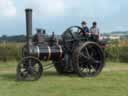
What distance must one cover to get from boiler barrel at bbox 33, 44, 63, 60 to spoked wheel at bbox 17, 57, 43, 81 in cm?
48

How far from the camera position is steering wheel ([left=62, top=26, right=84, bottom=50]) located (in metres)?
16.5

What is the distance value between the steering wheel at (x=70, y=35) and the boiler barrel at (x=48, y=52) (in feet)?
1.46

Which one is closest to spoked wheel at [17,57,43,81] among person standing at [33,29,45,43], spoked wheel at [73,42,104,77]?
person standing at [33,29,45,43]

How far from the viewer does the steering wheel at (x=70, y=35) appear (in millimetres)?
16516

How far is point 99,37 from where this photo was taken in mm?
17203

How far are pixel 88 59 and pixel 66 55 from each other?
0.85 metres

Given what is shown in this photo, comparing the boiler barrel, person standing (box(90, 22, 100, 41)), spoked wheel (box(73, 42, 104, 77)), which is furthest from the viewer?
person standing (box(90, 22, 100, 41))

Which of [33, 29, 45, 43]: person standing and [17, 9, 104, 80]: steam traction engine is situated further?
[33, 29, 45, 43]: person standing

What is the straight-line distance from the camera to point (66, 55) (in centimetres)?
1627

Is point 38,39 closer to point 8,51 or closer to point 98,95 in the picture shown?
point 98,95

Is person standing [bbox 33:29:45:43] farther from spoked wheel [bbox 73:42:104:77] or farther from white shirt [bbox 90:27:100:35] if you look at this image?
white shirt [bbox 90:27:100:35]

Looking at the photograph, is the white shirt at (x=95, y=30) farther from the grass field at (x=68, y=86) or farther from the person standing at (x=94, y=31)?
the grass field at (x=68, y=86)

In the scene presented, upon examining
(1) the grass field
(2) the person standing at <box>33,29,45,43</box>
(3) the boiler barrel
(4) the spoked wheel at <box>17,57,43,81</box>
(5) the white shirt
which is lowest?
(1) the grass field

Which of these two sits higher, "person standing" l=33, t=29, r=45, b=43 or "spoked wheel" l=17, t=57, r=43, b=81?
"person standing" l=33, t=29, r=45, b=43
